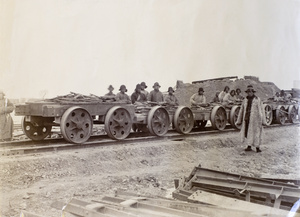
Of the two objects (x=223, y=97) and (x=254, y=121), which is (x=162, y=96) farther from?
(x=254, y=121)

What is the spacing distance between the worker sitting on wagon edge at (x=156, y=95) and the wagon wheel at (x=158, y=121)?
160 mm

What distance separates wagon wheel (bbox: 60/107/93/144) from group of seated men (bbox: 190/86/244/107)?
0.88 meters

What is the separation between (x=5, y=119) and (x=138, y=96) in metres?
0.98

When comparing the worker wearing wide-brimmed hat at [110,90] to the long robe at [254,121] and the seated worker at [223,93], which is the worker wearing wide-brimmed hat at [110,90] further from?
the long robe at [254,121]

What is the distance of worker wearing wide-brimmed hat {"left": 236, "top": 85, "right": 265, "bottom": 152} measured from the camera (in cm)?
297

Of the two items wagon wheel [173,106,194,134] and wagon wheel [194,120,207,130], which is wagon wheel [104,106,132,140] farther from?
wagon wheel [194,120,207,130]

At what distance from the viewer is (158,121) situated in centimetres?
319

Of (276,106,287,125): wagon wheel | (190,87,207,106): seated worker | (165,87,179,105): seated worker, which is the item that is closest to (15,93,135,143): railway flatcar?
(165,87,179,105): seated worker

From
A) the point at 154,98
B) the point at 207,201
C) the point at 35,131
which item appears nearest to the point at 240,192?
the point at 207,201

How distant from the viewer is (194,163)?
9.07ft

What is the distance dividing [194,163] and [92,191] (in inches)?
31.9

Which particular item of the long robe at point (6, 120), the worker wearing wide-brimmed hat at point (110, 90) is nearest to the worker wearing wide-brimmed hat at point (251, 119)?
the worker wearing wide-brimmed hat at point (110, 90)

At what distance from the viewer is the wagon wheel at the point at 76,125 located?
2.84 metres

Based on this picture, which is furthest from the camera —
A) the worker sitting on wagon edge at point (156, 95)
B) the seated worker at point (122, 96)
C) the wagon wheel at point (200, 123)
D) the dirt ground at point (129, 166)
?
the wagon wheel at point (200, 123)
